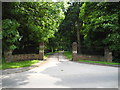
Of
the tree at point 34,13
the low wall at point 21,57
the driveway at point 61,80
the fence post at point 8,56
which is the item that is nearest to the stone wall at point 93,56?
the tree at point 34,13

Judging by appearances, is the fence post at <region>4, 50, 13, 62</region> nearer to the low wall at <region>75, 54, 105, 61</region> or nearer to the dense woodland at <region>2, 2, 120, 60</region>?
the dense woodland at <region>2, 2, 120, 60</region>

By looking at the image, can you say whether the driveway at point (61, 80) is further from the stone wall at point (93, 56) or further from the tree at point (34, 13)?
the tree at point (34, 13)

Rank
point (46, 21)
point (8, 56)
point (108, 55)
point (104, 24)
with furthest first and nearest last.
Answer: point (108, 55)
point (46, 21)
point (8, 56)
point (104, 24)

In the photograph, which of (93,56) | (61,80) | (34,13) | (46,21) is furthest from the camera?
(93,56)

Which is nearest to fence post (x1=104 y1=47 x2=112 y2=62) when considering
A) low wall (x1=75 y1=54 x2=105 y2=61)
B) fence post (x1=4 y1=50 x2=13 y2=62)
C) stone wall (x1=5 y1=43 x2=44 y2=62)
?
low wall (x1=75 y1=54 x2=105 y2=61)

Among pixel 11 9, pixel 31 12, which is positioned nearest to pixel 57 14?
pixel 31 12

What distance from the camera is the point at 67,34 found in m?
24.4

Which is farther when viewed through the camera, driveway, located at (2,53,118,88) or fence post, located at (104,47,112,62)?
fence post, located at (104,47,112,62)

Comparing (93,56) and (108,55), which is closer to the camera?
(108,55)

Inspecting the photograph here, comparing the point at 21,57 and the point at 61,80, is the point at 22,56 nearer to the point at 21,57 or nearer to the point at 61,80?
the point at 21,57

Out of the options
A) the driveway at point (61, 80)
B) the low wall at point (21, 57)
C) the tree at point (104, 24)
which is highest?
the tree at point (104, 24)

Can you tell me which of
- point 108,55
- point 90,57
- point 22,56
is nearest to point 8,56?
point 22,56

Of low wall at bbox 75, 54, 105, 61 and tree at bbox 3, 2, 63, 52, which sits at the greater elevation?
tree at bbox 3, 2, 63, 52

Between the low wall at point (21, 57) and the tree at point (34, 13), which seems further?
the low wall at point (21, 57)
